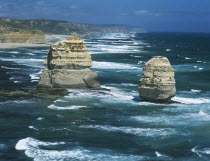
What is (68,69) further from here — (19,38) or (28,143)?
(19,38)

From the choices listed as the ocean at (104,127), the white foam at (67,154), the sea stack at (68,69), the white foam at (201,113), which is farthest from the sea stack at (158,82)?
the white foam at (67,154)

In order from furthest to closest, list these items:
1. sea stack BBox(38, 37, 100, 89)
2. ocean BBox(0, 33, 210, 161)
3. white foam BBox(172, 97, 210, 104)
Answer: sea stack BBox(38, 37, 100, 89) → white foam BBox(172, 97, 210, 104) → ocean BBox(0, 33, 210, 161)

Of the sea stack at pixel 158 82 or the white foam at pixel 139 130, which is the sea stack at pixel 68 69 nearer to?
the sea stack at pixel 158 82

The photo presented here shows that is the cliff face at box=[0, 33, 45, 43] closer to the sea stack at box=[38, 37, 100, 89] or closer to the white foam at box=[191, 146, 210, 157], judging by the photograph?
the sea stack at box=[38, 37, 100, 89]

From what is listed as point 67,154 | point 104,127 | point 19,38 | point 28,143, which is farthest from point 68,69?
point 19,38

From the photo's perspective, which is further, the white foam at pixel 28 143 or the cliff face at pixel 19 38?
the cliff face at pixel 19 38

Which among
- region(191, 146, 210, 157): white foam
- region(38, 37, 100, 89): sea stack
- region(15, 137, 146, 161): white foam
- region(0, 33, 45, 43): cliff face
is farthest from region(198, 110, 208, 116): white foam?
region(0, 33, 45, 43): cliff face
